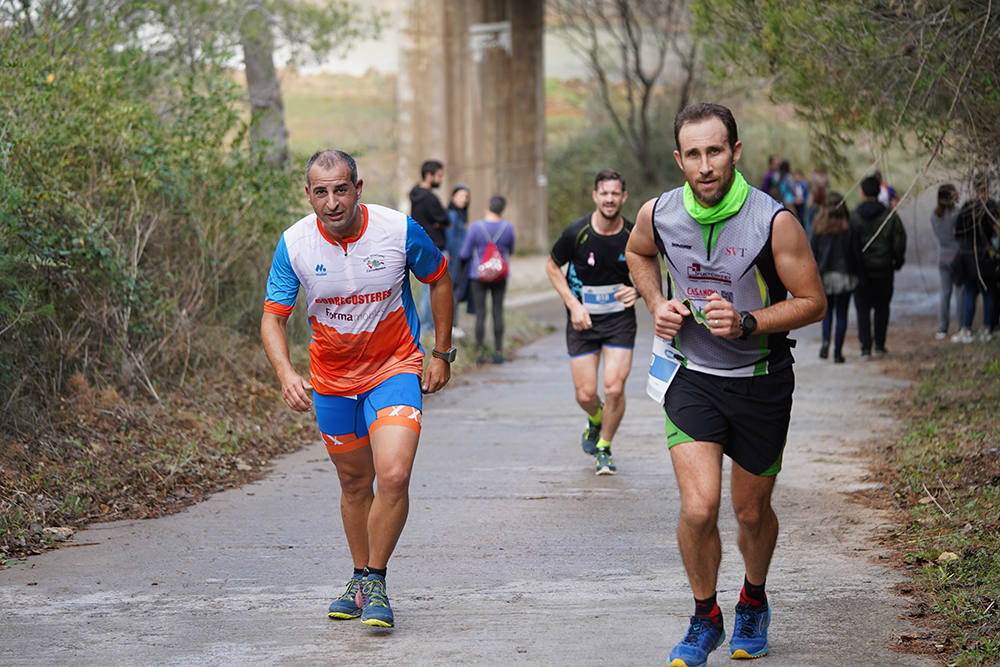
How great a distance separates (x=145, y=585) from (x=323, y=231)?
2.07 metres

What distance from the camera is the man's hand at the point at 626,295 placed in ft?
30.0

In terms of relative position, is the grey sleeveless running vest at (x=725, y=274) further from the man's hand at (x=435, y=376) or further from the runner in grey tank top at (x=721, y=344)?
the man's hand at (x=435, y=376)

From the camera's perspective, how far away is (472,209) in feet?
107

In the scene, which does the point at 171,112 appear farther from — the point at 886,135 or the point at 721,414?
the point at 721,414

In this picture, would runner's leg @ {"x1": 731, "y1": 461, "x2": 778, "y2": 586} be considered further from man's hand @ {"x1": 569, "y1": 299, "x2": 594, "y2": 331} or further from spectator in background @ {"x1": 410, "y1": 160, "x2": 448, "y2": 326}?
spectator in background @ {"x1": 410, "y1": 160, "x2": 448, "y2": 326}

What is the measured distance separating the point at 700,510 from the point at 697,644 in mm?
509

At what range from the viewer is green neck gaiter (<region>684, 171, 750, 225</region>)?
194 inches

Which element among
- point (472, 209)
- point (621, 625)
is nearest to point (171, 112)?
point (621, 625)

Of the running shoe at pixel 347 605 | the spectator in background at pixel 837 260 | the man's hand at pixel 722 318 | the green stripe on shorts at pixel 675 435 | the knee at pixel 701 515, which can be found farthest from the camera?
the spectator in background at pixel 837 260

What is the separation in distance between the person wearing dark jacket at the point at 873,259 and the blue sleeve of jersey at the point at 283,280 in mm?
10479

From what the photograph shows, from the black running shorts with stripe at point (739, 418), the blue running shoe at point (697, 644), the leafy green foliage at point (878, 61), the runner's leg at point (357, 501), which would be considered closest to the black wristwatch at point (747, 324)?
the black running shorts with stripe at point (739, 418)

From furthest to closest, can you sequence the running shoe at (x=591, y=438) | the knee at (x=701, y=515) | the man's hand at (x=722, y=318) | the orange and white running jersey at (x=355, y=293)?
the running shoe at (x=591, y=438) < the orange and white running jersey at (x=355, y=293) < the knee at (x=701, y=515) < the man's hand at (x=722, y=318)

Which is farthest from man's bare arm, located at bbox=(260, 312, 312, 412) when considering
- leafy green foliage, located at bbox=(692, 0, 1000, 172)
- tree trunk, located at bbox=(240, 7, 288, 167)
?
tree trunk, located at bbox=(240, 7, 288, 167)

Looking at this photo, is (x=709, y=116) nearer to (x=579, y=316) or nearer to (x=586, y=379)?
(x=579, y=316)
